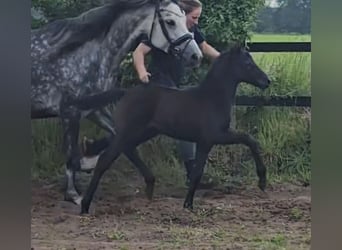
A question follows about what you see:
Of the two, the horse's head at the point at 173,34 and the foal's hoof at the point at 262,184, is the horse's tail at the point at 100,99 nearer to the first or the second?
the horse's head at the point at 173,34

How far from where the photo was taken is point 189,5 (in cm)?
384

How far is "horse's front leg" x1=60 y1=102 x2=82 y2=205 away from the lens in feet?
12.9

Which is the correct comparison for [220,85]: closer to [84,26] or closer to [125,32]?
[125,32]

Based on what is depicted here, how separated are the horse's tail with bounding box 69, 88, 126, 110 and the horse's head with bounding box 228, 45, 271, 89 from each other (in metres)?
0.62

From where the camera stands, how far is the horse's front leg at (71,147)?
12.9ft

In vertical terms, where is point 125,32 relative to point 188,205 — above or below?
above

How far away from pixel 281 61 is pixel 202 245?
1088mm

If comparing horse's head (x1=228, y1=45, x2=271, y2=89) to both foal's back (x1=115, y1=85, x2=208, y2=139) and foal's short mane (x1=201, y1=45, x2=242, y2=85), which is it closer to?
foal's short mane (x1=201, y1=45, x2=242, y2=85)

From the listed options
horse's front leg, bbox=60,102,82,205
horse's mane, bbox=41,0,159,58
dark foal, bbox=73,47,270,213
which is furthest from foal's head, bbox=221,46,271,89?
horse's front leg, bbox=60,102,82,205

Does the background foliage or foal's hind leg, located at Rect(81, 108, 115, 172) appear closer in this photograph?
the background foliage

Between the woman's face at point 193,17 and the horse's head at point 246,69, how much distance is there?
0.82 ft

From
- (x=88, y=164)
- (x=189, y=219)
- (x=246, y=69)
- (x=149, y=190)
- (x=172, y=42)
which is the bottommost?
(x=189, y=219)

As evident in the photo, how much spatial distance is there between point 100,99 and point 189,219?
2.69 feet

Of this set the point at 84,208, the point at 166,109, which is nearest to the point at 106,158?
the point at 84,208
